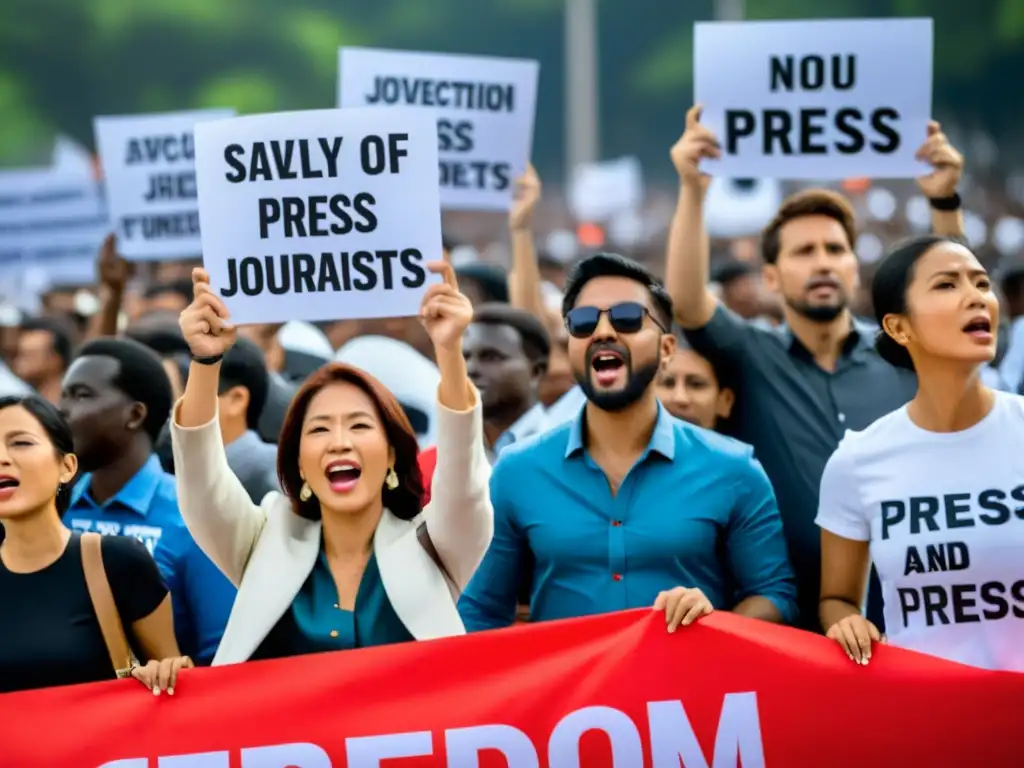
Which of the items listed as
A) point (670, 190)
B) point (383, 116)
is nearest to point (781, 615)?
point (383, 116)

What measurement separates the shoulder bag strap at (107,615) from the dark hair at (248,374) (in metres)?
1.68

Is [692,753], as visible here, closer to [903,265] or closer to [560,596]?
[560,596]

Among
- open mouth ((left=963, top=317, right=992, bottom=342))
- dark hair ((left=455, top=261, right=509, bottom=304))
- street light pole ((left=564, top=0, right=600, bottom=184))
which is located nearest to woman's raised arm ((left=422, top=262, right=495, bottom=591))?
open mouth ((left=963, top=317, right=992, bottom=342))

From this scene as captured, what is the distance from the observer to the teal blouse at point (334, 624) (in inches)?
185

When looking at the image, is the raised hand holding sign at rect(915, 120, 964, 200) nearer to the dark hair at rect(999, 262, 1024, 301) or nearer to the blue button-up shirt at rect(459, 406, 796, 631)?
the blue button-up shirt at rect(459, 406, 796, 631)

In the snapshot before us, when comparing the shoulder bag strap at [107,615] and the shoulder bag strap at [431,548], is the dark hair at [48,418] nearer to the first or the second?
the shoulder bag strap at [107,615]

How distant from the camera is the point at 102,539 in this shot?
4.76 m

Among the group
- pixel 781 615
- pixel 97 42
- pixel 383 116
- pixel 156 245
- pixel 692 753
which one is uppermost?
pixel 97 42

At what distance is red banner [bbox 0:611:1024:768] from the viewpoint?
4602mm

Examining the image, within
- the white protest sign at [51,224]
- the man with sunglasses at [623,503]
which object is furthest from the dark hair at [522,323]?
the white protest sign at [51,224]

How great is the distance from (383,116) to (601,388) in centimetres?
91

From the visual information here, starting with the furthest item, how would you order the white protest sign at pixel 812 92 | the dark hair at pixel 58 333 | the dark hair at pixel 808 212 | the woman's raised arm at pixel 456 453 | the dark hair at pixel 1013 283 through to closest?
the dark hair at pixel 1013 283 < the dark hair at pixel 58 333 < the white protest sign at pixel 812 92 < the dark hair at pixel 808 212 < the woman's raised arm at pixel 456 453

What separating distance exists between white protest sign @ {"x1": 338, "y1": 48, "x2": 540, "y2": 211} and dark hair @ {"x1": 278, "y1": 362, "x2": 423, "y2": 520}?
10.3 feet

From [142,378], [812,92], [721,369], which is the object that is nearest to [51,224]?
[142,378]
